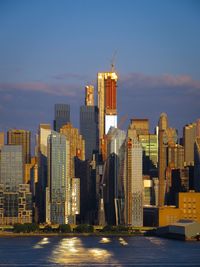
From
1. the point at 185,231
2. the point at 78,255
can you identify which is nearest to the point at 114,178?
the point at 185,231

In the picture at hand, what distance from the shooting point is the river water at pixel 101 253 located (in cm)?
2806

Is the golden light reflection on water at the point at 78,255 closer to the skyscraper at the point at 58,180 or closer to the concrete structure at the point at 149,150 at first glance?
the skyscraper at the point at 58,180

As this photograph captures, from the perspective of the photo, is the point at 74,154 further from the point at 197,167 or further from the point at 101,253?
the point at 101,253

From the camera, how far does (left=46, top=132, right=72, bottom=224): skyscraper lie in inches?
2219

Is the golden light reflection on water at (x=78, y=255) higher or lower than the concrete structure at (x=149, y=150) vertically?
lower

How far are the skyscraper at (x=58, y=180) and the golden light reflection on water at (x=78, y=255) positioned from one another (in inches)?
787

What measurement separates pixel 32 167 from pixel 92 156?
549cm

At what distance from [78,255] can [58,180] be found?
A: 90.6 ft

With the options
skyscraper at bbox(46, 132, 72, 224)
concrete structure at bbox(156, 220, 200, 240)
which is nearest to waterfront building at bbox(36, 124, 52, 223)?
skyscraper at bbox(46, 132, 72, 224)

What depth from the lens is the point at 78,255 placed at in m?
30.7

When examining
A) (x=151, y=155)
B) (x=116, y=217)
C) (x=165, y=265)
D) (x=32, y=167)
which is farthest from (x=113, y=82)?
(x=165, y=265)

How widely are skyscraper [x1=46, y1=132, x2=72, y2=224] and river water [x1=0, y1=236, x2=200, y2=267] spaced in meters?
15.5

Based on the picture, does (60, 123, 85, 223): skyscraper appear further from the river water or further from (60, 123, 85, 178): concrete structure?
the river water

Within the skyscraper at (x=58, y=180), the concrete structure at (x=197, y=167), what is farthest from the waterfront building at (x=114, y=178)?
the concrete structure at (x=197, y=167)
